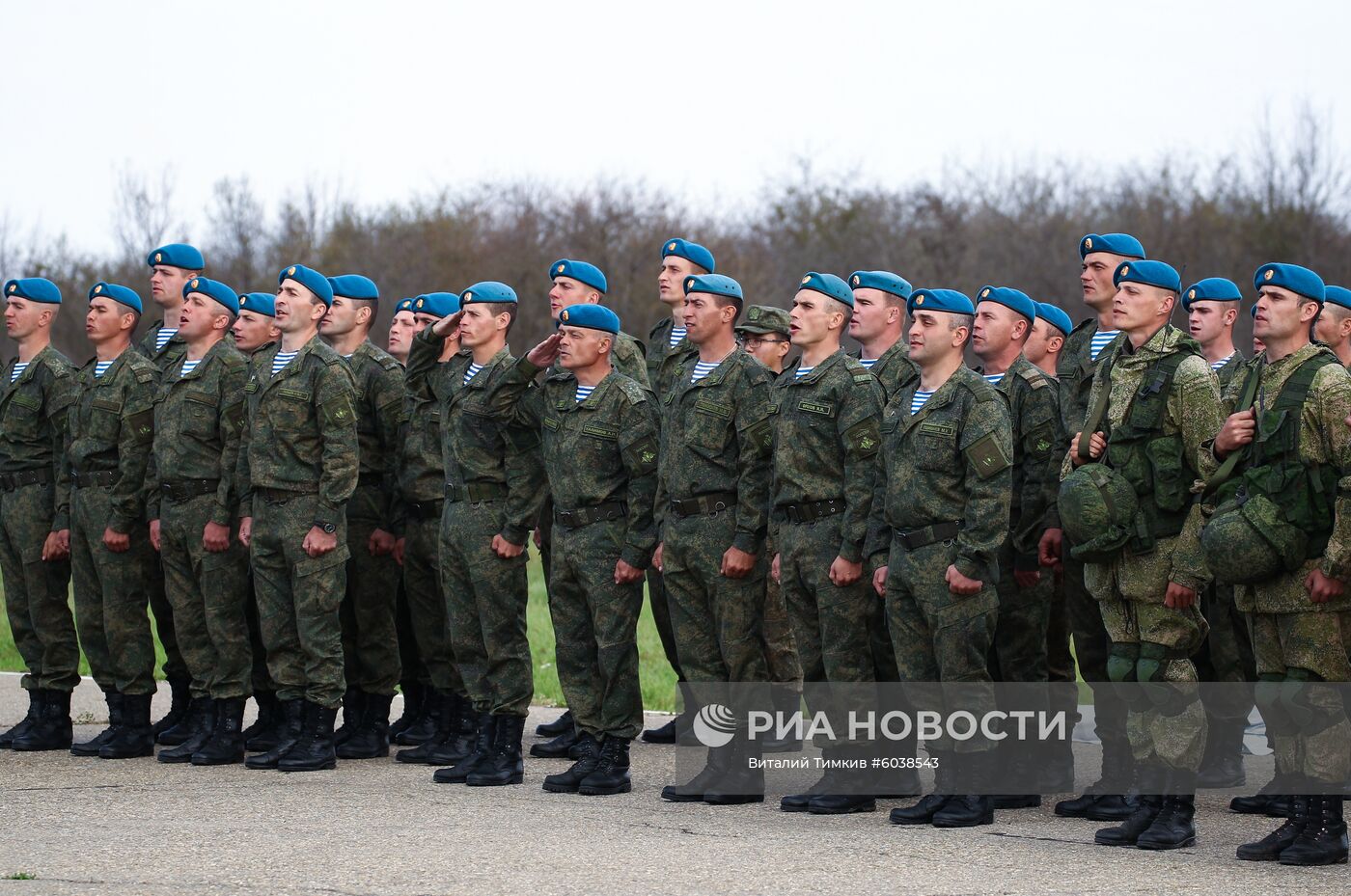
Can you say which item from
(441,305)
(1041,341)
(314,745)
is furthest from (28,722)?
(1041,341)

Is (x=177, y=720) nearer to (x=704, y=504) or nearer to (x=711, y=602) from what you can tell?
(x=711, y=602)

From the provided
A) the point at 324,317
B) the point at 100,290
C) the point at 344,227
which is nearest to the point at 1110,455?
the point at 324,317

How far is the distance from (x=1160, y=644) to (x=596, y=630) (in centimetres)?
255

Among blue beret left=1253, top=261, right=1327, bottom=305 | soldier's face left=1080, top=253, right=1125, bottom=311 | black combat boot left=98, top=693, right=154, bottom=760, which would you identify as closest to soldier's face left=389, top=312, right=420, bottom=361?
black combat boot left=98, top=693, right=154, bottom=760

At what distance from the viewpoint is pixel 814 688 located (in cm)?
785

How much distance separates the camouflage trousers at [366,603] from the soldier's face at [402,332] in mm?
1370

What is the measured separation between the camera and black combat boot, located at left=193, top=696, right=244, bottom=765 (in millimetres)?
8883

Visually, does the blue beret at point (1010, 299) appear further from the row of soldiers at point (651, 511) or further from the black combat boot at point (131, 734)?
the black combat boot at point (131, 734)

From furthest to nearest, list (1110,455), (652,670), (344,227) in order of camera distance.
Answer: (344,227) → (652,670) → (1110,455)

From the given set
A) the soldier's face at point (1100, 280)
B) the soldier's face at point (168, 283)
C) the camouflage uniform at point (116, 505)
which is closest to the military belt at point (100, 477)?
the camouflage uniform at point (116, 505)

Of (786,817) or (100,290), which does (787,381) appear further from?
(100,290)

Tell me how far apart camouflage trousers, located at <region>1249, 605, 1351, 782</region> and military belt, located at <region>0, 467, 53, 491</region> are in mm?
6584

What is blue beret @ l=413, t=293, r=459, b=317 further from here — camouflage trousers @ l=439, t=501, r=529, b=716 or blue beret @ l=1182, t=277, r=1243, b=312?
blue beret @ l=1182, t=277, r=1243, b=312

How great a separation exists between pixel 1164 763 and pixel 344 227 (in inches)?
1305
